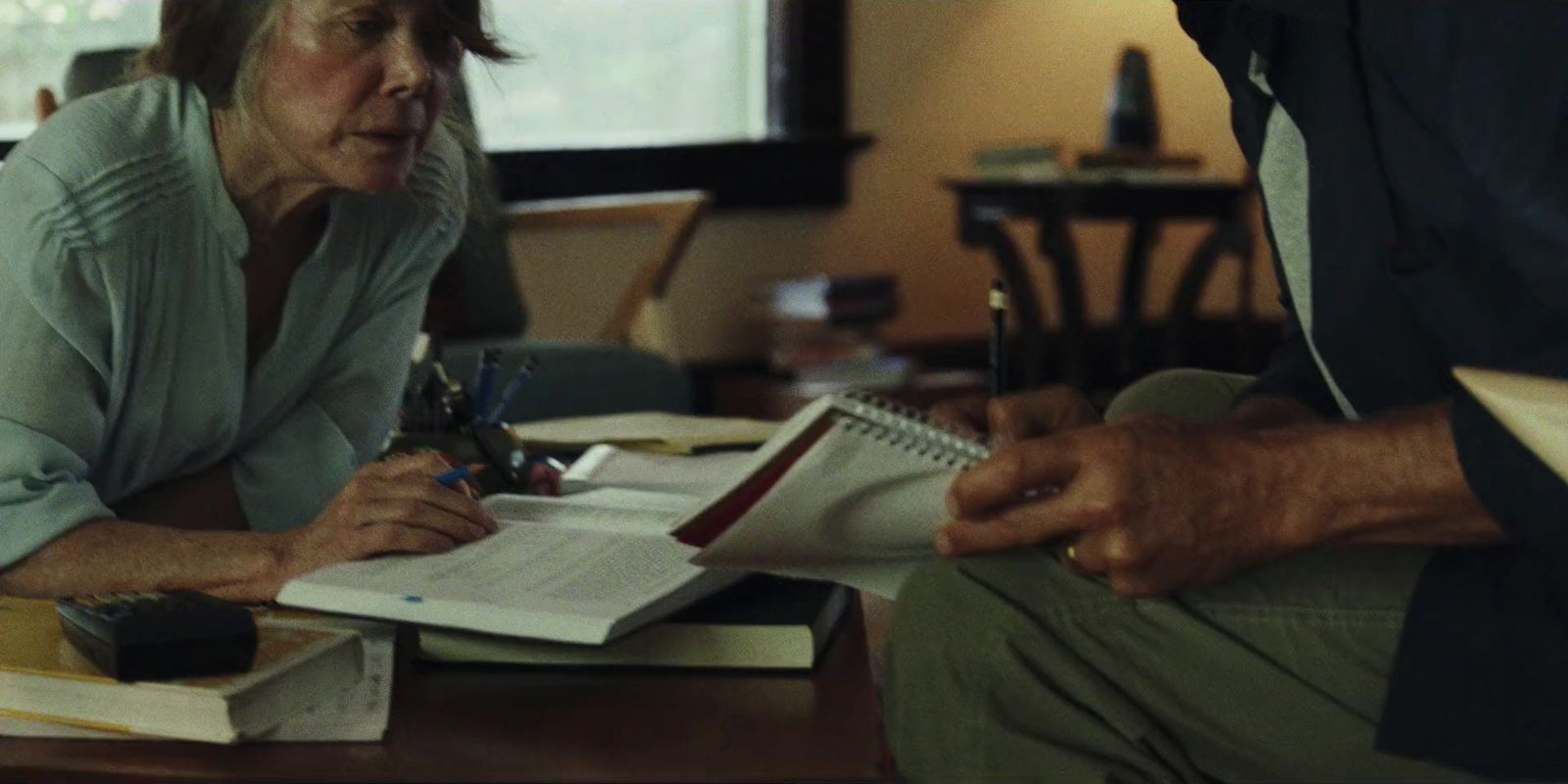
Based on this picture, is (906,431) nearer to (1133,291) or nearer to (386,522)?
(386,522)

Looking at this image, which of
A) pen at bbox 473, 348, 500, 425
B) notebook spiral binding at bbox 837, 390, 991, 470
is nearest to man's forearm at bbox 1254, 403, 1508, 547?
notebook spiral binding at bbox 837, 390, 991, 470

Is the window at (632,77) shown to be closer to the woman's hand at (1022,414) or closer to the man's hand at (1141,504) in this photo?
the woman's hand at (1022,414)

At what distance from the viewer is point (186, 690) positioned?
0.96 metres

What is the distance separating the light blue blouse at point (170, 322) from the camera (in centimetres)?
137

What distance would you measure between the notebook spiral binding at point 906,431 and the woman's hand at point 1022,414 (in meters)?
0.23

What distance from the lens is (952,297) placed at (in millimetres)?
5055

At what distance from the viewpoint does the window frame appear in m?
4.49

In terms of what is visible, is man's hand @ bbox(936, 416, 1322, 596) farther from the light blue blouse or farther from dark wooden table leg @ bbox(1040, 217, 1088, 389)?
dark wooden table leg @ bbox(1040, 217, 1088, 389)

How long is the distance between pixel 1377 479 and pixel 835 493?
29 cm

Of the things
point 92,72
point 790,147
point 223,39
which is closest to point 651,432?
point 223,39

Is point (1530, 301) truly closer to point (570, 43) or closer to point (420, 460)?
point (420, 460)

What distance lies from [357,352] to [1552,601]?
1038 millimetres

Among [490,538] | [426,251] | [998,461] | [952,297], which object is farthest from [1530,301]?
[952,297]

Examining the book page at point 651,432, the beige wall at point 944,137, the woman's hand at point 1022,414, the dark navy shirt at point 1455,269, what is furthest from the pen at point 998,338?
the beige wall at point 944,137
